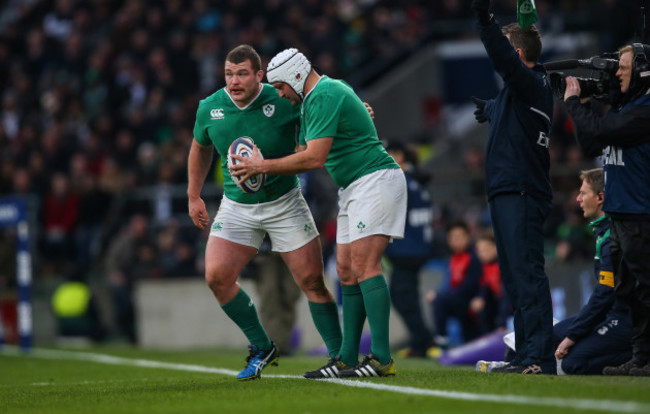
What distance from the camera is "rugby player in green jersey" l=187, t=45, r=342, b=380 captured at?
7570 millimetres

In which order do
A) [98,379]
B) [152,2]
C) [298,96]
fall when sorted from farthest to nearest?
[152,2], [98,379], [298,96]

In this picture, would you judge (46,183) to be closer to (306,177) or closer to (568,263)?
(306,177)

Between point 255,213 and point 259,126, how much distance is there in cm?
61

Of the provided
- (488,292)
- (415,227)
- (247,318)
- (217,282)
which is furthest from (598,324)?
(415,227)

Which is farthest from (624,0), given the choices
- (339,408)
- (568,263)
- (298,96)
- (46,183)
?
(339,408)

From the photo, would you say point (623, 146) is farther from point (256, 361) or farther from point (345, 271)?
point (256, 361)

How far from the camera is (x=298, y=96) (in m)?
7.27

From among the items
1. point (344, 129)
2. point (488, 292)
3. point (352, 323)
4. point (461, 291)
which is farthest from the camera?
point (461, 291)

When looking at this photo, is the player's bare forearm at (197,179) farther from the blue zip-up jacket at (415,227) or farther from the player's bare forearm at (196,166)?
the blue zip-up jacket at (415,227)

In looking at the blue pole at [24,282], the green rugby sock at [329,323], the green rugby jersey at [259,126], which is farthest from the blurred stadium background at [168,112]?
the green rugby jersey at [259,126]

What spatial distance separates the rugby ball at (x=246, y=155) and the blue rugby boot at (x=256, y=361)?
115 cm

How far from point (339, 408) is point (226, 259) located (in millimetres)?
2184

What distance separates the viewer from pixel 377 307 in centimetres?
709

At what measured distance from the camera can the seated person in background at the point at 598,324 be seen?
7582 mm
